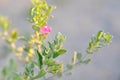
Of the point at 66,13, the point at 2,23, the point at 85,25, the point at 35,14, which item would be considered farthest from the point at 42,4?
the point at 66,13

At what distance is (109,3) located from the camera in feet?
16.7

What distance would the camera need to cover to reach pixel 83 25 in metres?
4.60

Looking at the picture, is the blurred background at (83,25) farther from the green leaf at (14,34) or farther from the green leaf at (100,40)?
the green leaf at (100,40)

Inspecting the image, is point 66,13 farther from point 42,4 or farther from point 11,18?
point 42,4

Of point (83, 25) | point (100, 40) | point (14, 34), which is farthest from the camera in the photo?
point (83, 25)

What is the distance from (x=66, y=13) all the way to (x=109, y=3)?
0.59m

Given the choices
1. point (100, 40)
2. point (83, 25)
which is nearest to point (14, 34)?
point (100, 40)

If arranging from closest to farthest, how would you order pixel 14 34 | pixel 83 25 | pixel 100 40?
pixel 100 40 < pixel 14 34 < pixel 83 25

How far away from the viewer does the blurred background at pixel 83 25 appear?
3756mm

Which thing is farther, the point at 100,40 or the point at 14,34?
the point at 14,34

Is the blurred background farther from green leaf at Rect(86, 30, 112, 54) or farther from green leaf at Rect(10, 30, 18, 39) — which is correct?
green leaf at Rect(86, 30, 112, 54)

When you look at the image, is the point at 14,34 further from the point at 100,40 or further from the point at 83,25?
the point at 83,25

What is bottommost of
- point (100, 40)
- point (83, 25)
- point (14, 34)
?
point (100, 40)

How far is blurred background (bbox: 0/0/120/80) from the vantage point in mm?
3756
